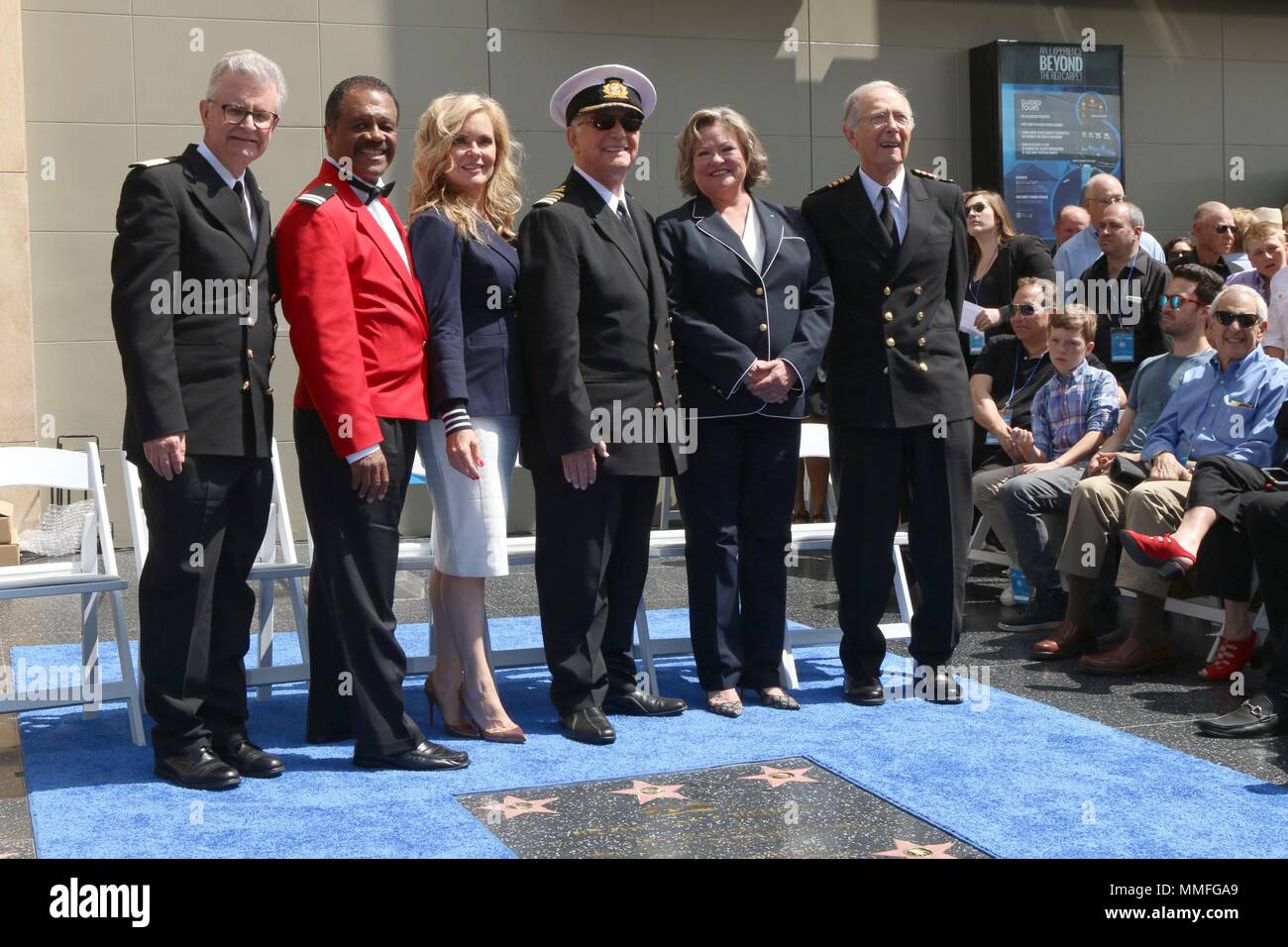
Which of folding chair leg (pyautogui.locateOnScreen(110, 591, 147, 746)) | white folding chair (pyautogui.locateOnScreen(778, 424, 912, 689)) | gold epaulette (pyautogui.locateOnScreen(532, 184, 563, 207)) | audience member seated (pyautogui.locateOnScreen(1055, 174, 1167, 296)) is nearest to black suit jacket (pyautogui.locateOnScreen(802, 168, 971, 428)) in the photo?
white folding chair (pyautogui.locateOnScreen(778, 424, 912, 689))

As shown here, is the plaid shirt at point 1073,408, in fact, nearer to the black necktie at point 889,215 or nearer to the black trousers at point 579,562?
the black necktie at point 889,215

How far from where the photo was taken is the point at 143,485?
4289 mm

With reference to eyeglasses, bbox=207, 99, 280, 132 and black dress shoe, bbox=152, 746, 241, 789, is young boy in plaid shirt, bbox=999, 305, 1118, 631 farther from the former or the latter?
eyeglasses, bbox=207, 99, 280, 132

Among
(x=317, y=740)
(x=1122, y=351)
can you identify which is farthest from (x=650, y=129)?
(x=317, y=740)

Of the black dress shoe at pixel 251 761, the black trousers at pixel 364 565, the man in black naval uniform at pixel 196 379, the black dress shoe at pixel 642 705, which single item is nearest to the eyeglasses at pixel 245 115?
the man in black naval uniform at pixel 196 379

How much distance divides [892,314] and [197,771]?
2790 millimetres

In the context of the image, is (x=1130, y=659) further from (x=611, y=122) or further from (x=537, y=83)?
(x=537, y=83)

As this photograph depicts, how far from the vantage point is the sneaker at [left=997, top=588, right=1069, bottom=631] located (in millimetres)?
6656

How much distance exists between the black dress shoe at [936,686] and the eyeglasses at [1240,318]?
5.97 feet

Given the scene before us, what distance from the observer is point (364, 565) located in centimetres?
440

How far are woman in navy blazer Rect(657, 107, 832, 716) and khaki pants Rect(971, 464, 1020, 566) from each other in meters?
2.17

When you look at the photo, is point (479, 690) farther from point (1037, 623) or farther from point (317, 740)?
point (1037, 623)

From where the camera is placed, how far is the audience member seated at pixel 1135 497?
19.3ft

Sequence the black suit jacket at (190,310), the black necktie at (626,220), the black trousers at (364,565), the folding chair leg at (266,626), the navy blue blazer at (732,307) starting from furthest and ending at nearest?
1. the folding chair leg at (266,626)
2. the navy blue blazer at (732,307)
3. the black necktie at (626,220)
4. the black trousers at (364,565)
5. the black suit jacket at (190,310)
